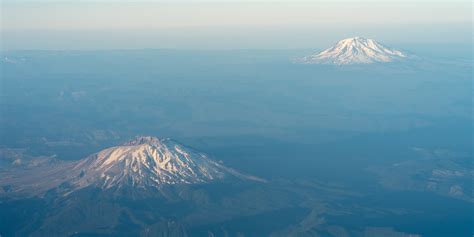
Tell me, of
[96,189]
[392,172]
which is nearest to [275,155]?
[392,172]

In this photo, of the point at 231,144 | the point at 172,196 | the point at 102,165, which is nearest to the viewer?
the point at 172,196

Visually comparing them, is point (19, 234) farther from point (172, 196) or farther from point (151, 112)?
point (151, 112)

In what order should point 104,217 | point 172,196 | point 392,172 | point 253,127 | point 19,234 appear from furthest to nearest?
point 253,127, point 392,172, point 172,196, point 104,217, point 19,234

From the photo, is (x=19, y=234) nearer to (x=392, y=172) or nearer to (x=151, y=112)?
(x=392, y=172)

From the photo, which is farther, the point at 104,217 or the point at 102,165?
the point at 102,165

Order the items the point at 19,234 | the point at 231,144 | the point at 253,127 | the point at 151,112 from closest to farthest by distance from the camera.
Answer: the point at 19,234
the point at 231,144
the point at 253,127
the point at 151,112

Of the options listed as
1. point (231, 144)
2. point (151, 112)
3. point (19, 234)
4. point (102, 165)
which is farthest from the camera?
point (151, 112)

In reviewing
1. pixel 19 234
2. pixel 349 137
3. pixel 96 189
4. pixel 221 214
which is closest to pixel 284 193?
pixel 221 214

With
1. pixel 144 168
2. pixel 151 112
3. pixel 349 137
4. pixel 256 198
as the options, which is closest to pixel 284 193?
pixel 256 198

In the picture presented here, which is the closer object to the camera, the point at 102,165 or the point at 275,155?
the point at 102,165
